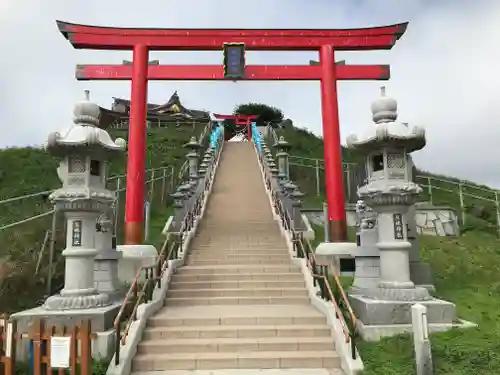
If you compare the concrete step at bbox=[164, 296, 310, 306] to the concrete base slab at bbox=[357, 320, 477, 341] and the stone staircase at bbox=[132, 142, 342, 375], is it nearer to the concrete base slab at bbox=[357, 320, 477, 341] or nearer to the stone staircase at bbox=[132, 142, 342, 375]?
the stone staircase at bbox=[132, 142, 342, 375]

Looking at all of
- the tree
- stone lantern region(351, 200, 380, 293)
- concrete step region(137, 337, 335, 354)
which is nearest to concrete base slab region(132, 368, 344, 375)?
concrete step region(137, 337, 335, 354)

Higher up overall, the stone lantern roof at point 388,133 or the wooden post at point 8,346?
the stone lantern roof at point 388,133

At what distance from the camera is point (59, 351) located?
5.02m

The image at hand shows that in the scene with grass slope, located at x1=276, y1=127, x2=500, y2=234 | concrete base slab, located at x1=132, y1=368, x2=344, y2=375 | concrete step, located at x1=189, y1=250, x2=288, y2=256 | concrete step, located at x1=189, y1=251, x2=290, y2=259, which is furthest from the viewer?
grass slope, located at x1=276, y1=127, x2=500, y2=234

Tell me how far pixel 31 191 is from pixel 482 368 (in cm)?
1647

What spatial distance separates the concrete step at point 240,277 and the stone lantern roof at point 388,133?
10.3 ft

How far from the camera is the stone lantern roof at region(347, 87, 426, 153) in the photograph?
7.52 m

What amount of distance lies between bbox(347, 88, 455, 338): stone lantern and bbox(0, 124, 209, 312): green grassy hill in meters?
6.88

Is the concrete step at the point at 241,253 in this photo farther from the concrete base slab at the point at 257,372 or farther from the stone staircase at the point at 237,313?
the concrete base slab at the point at 257,372

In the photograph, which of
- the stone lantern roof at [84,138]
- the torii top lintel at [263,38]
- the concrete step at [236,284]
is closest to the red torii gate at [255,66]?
the torii top lintel at [263,38]

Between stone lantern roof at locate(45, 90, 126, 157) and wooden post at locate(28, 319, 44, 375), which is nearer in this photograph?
wooden post at locate(28, 319, 44, 375)

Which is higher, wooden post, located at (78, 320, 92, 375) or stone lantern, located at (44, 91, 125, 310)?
stone lantern, located at (44, 91, 125, 310)

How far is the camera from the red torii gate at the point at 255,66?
42.7 ft

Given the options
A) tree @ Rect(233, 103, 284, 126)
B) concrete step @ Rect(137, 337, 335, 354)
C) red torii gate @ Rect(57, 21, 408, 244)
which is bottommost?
concrete step @ Rect(137, 337, 335, 354)
